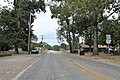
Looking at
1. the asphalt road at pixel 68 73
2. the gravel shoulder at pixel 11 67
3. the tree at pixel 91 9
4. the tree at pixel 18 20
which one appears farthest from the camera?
the tree at pixel 18 20

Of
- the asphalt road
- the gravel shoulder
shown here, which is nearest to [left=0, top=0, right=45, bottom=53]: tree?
the gravel shoulder

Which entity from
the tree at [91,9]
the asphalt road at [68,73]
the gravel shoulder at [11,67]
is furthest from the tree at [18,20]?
the asphalt road at [68,73]

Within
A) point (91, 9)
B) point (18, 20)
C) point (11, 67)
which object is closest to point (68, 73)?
point (11, 67)

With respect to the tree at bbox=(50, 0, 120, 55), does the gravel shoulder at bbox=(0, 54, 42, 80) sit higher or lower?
lower

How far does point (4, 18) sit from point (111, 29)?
86.5 ft

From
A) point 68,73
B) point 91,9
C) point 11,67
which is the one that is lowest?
point 68,73

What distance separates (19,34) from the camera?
7081 centimetres

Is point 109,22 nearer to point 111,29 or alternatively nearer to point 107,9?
point 111,29

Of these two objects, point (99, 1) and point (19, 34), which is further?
point (19, 34)

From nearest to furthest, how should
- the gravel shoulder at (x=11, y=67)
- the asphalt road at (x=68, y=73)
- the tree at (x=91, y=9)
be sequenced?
the asphalt road at (x=68, y=73) → the gravel shoulder at (x=11, y=67) → the tree at (x=91, y=9)

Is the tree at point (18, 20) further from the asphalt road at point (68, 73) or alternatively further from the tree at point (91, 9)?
Result: the asphalt road at point (68, 73)

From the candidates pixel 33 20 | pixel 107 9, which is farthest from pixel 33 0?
pixel 107 9

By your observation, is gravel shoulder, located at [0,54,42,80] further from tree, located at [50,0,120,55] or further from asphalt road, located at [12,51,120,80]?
tree, located at [50,0,120,55]

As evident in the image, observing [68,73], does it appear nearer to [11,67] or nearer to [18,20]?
[11,67]
